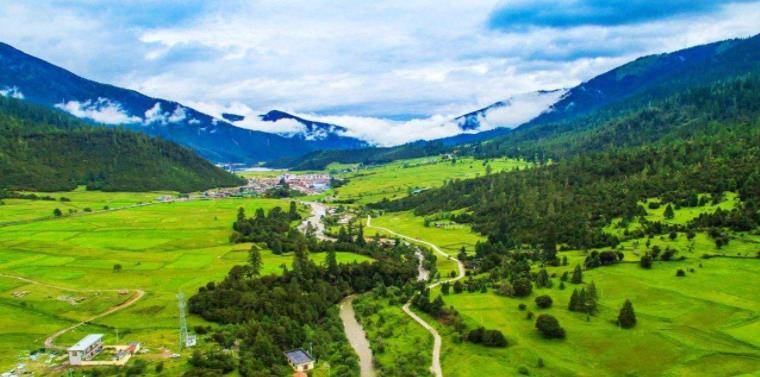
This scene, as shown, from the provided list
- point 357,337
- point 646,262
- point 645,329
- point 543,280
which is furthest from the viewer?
point 646,262

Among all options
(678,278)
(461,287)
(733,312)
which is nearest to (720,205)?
(678,278)

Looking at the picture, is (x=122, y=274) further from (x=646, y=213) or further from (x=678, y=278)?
(x=646, y=213)

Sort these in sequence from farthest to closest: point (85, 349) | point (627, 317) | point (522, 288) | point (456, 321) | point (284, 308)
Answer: point (522, 288), point (284, 308), point (456, 321), point (627, 317), point (85, 349)

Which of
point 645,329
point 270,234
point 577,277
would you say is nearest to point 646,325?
point 645,329

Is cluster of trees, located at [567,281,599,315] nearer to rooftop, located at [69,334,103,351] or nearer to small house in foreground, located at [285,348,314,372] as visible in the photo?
small house in foreground, located at [285,348,314,372]

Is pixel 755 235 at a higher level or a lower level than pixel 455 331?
higher

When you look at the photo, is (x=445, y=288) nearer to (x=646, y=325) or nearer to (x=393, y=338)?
(x=393, y=338)

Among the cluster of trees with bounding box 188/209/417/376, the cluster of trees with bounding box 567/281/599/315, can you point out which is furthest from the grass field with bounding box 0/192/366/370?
Answer: the cluster of trees with bounding box 567/281/599/315
